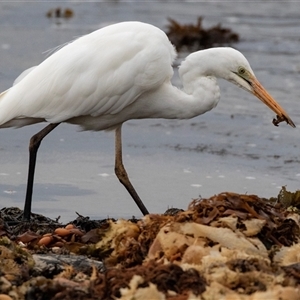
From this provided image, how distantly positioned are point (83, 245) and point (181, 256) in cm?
97

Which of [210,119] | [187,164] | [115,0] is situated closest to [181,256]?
[187,164]

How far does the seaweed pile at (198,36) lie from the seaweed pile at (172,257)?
1171cm

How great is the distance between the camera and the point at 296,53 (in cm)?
1669

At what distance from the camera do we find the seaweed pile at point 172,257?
452cm

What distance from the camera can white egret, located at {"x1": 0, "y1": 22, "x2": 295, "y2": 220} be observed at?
23.2ft

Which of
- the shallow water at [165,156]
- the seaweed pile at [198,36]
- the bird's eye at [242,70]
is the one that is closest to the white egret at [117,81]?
the bird's eye at [242,70]

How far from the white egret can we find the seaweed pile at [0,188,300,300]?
1276 mm

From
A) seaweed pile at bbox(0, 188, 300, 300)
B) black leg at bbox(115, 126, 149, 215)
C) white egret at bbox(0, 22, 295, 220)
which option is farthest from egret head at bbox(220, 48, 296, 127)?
seaweed pile at bbox(0, 188, 300, 300)

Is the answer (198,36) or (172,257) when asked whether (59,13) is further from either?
(172,257)

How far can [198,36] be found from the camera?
1772cm

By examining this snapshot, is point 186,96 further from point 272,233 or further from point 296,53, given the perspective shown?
point 296,53

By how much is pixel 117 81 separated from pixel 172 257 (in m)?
2.42

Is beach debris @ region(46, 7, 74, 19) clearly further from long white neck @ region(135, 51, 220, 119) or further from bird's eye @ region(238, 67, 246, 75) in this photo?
bird's eye @ region(238, 67, 246, 75)

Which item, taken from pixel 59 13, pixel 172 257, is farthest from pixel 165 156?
pixel 59 13
